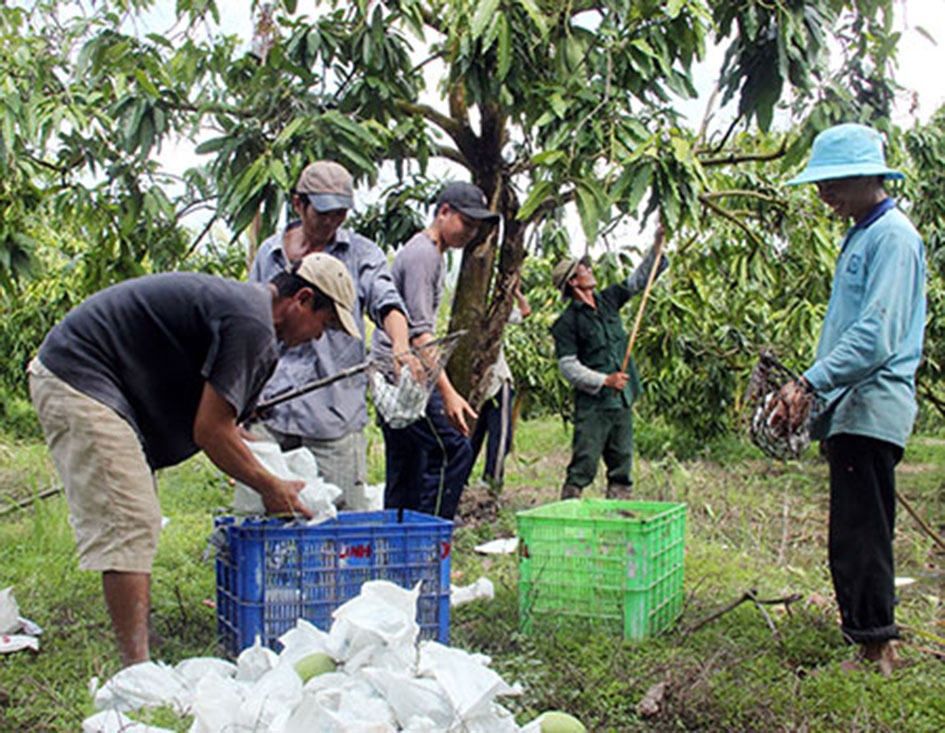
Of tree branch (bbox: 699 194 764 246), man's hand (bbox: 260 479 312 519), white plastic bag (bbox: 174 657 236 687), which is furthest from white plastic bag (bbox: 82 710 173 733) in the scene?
tree branch (bbox: 699 194 764 246)

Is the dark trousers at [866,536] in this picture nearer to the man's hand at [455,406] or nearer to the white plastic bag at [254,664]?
the man's hand at [455,406]

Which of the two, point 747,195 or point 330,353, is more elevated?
point 747,195

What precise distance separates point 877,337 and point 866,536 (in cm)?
58

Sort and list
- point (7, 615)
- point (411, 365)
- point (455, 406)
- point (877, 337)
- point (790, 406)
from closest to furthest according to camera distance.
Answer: point (877, 337) → point (790, 406) → point (7, 615) → point (411, 365) → point (455, 406)

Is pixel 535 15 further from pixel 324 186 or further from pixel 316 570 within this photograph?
pixel 316 570

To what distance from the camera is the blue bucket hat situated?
307 cm

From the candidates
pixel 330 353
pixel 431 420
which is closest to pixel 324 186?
pixel 330 353

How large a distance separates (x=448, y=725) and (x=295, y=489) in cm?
100

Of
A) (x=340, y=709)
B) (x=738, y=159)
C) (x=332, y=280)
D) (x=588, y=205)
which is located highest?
(x=738, y=159)

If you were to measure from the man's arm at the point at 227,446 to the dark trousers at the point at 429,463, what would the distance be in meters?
1.16

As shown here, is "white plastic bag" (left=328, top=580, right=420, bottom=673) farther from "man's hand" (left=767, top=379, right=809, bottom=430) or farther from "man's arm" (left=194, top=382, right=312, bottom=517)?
"man's hand" (left=767, top=379, right=809, bottom=430)

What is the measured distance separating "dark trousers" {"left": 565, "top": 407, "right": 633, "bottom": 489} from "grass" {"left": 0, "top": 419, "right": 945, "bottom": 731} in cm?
52

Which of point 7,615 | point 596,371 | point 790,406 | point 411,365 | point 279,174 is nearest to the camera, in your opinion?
point 790,406

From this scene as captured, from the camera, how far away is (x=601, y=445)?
5.51m
